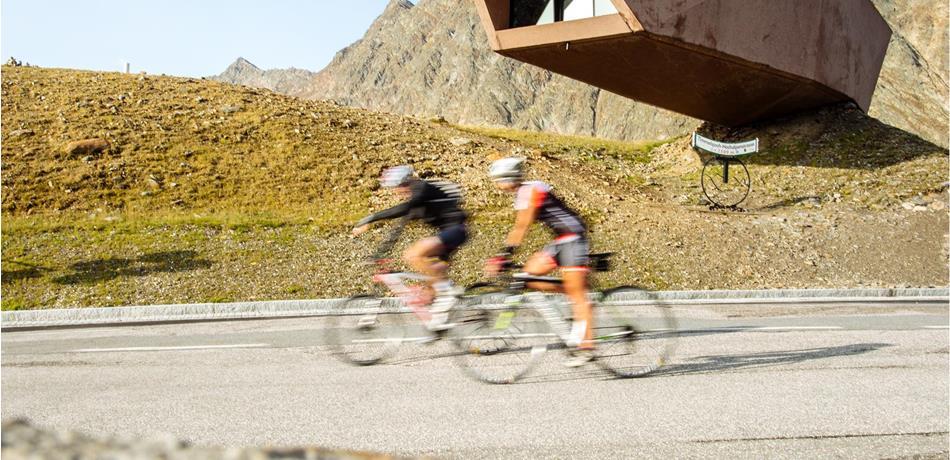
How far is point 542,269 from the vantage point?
6.98 meters

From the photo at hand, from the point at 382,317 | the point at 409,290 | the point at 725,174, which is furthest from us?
the point at 725,174

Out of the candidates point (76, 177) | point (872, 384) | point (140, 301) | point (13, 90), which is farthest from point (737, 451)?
point (13, 90)

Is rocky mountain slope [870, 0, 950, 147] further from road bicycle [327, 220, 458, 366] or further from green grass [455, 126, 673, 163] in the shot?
road bicycle [327, 220, 458, 366]

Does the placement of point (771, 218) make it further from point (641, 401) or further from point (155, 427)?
point (155, 427)

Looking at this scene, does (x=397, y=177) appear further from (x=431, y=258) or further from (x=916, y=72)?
(x=916, y=72)

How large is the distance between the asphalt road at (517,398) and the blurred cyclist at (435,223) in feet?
2.47

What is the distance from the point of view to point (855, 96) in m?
25.9

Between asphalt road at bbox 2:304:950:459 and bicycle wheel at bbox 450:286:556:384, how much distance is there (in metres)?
0.20

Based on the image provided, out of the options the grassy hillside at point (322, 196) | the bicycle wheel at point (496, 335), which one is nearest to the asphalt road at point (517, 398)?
the bicycle wheel at point (496, 335)

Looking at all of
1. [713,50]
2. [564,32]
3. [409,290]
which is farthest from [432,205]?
[713,50]

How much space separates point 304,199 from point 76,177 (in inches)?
268

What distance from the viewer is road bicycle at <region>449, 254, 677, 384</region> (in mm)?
7039

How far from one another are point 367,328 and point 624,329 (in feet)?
8.97

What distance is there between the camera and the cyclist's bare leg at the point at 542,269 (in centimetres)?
697
